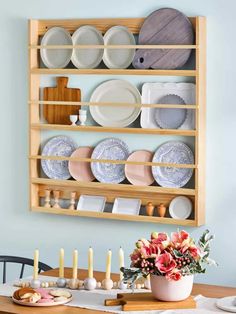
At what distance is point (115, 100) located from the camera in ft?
15.2

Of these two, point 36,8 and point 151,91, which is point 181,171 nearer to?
point 151,91

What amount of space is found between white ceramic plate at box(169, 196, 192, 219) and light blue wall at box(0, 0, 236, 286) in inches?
3.7

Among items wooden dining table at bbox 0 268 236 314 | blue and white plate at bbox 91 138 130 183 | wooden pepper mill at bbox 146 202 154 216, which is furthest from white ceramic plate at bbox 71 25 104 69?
wooden dining table at bbox 0 268 236 314

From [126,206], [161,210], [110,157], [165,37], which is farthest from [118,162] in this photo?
[165,37]

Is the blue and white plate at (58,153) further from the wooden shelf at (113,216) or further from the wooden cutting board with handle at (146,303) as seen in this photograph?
the wooden cutting board with handle at (146,303)

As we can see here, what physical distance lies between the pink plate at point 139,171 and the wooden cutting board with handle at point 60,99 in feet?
1.43

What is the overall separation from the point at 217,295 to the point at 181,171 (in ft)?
3.15

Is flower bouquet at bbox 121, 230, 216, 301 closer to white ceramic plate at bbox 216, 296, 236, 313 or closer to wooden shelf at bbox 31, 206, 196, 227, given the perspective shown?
white ceramic plate at bbox 216, 296, 236, 313

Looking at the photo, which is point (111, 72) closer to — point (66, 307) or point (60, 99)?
point (60, 99)

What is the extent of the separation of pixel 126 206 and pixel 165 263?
1240 mm

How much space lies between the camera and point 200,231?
177 inches

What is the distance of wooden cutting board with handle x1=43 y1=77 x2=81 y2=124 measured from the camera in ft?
15.6

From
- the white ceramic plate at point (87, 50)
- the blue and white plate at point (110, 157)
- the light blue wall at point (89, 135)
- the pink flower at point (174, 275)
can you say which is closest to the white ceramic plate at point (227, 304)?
the pink flower at point (174, 275)

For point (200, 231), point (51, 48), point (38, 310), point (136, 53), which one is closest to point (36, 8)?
point (51, 48)
